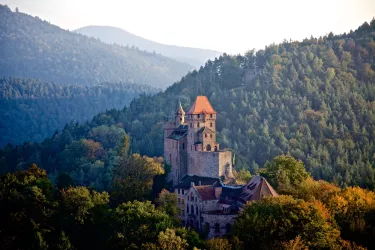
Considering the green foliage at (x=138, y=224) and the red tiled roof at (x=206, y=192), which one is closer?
the green foliage at (x=138, y=224)

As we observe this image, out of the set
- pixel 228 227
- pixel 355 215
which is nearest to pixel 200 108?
pixel 228 227

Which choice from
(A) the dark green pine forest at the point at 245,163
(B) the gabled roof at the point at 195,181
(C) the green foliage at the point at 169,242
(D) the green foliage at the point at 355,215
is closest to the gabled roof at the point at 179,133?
(A) the dark green pine forest at the point at 245,163

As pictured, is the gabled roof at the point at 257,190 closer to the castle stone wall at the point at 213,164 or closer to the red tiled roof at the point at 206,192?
the red tiled roof at the point at 206,192

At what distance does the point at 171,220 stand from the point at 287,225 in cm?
1168

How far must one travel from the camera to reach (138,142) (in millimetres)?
137000

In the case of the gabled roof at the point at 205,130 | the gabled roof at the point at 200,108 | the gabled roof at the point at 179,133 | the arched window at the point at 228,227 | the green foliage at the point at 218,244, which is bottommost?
the arched window at the point at 228,227

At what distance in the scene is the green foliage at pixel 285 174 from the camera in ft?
243

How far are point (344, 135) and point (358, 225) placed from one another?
66263mm

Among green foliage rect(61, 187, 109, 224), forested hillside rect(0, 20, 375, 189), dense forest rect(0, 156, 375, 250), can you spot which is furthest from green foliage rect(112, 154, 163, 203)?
forested hillside rect(0, 20, 375, 189)

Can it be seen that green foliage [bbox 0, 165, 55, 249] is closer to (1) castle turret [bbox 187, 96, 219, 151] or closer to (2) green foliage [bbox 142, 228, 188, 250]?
(2) green foliage [bbox 142, 228, 188, 250]

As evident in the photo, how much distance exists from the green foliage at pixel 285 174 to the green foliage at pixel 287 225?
38.1 ft

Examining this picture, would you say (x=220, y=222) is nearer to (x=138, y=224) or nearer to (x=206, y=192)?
(x=206, y=192)

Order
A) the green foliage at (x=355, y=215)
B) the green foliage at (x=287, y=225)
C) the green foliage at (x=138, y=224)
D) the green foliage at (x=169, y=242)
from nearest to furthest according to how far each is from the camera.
A: the green foliage at (x=169, y=242), the green foliage at (x=287, y=225), the green foliage at (x=138, y=224), the green foliage at (x=355, y=215)

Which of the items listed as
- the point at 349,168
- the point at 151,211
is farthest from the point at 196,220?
the point at 349,168
